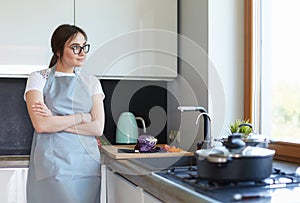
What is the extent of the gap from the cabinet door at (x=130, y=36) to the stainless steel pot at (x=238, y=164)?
→ 1370 millimetres

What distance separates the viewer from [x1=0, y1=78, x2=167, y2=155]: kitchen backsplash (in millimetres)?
2803

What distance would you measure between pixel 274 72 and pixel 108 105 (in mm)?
1157

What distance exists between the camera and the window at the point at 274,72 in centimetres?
212

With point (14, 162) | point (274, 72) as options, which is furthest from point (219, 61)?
point (14, 162)

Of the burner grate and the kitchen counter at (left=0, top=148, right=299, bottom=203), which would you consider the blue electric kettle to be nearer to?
the kitchen counter at (left=0, top=148, right=299, bottom=203)

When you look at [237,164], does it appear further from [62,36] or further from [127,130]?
[127,130]

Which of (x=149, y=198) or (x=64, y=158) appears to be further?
(x=64, y=158)

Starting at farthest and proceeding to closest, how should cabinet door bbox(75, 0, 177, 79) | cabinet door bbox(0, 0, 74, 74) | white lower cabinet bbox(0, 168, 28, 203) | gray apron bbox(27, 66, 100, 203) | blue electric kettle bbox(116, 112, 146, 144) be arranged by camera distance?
blue electric kettle bbox(116, 112, 146, 144), cabinet door bbox(75, 0, 177, 79), cabinet door bbox(0, 0, 74, 74), white lower cabinet bbox(0, 168, 28, 203), gray apron bbox(27, 66, 100, 203)

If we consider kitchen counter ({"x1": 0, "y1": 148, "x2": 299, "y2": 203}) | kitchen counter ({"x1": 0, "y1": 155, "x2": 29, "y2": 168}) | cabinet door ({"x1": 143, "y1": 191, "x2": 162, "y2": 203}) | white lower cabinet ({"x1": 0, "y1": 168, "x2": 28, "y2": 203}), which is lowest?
white lower cabinet ({"x1": 0, "y1": 168, "x2": 28, "y2": 203})

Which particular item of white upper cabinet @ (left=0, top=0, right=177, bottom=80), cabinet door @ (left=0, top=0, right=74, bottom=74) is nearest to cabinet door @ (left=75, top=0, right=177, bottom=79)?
white upper cabinet @ (left=0, top=0, right=177, bottom=80)

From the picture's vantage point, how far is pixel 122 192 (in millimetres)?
2035

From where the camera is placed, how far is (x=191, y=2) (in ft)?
8.67

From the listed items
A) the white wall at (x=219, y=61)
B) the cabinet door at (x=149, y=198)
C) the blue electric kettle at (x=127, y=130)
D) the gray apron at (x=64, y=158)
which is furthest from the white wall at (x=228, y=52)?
the cabinet door at (x=149, y=198)

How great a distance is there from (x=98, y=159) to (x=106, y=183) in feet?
0.67
